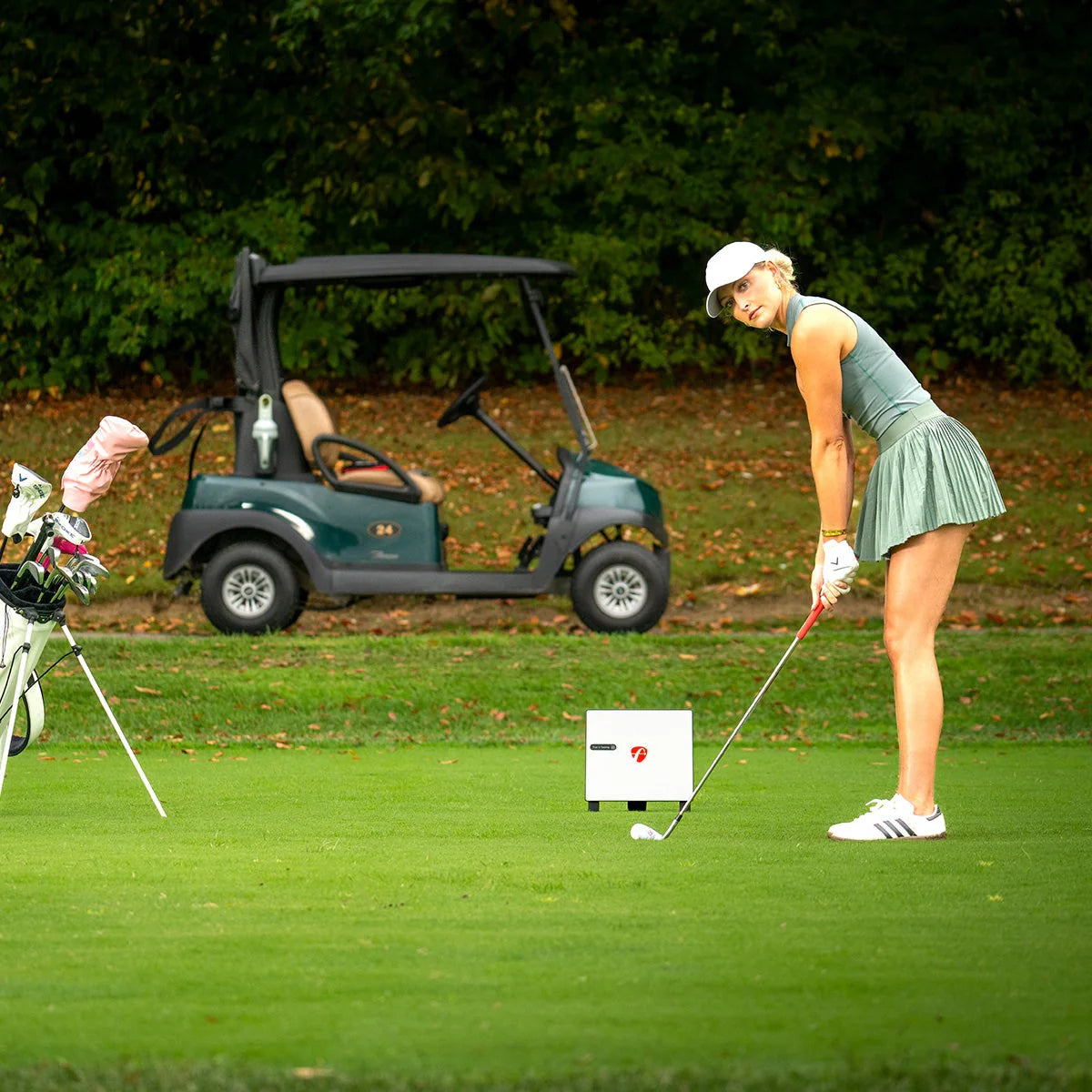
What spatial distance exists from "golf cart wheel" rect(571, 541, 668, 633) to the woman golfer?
6863 millimetres

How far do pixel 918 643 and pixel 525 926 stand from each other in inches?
70.2

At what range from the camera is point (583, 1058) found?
276 cm

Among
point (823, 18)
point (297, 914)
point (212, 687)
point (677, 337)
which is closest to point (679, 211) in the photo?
point (677, 337)

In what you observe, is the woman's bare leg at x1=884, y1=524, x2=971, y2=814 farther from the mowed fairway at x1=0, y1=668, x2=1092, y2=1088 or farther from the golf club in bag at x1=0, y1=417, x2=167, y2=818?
the golf club in bag at x1=0, y1=417, x2=167, y2=818

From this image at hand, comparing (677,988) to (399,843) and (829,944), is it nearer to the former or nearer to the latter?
(829,944)

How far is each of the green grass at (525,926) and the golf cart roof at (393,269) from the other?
13.7 ft

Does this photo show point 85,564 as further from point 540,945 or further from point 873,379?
point 540,945

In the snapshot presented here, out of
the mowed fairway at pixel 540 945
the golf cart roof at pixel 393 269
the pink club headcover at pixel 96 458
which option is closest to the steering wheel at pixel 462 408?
the golf cart roof at pixel 393 269

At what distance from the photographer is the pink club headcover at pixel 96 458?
5.67 m

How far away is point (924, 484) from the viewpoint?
5.05 meters

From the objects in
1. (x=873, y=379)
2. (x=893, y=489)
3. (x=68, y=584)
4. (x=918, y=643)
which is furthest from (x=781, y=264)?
(x=68, y=584)

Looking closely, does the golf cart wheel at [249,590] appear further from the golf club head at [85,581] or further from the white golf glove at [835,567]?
the white golf glove at [835,567]

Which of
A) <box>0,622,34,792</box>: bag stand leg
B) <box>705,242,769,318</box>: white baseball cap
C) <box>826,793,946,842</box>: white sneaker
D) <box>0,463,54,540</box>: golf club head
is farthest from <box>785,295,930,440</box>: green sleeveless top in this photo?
<box>0,622,34,792</box>: bag stand leg

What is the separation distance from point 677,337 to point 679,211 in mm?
1452
